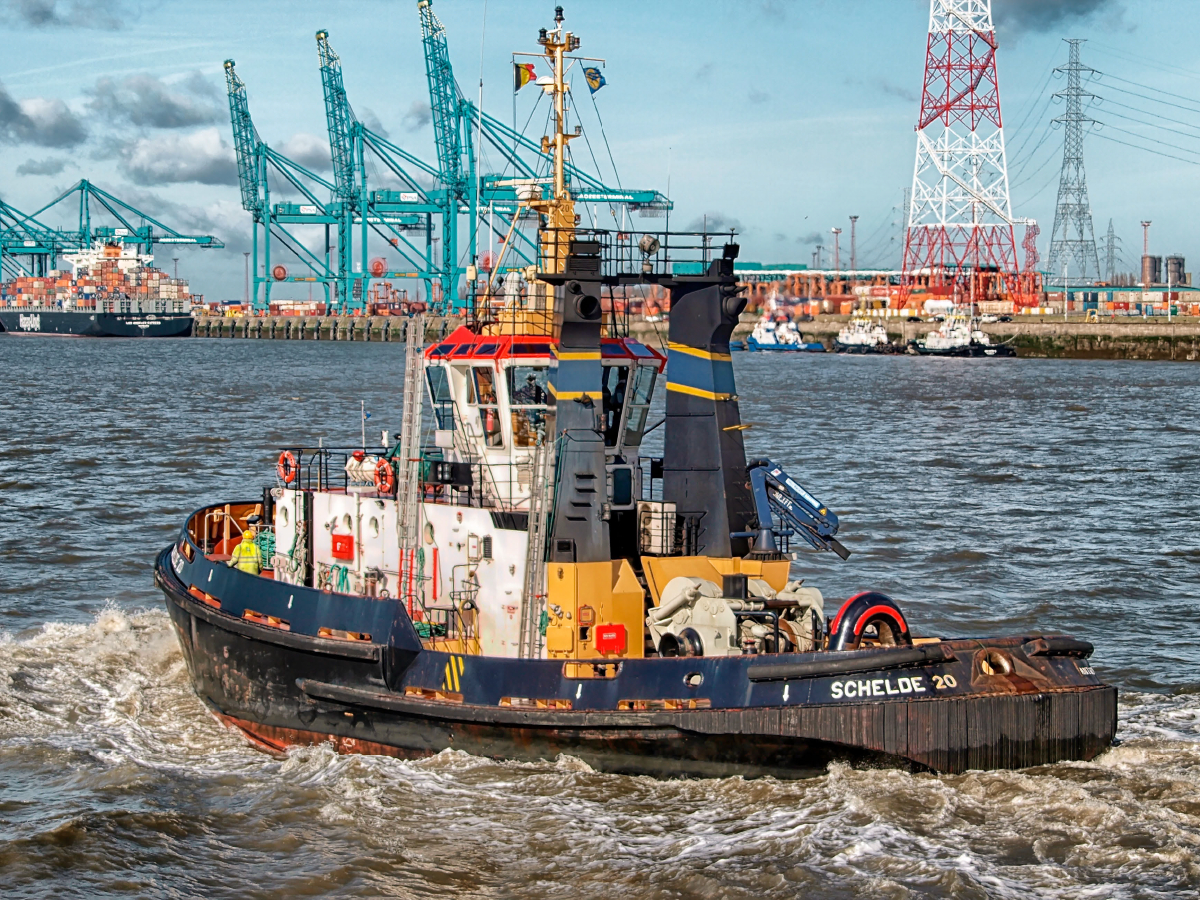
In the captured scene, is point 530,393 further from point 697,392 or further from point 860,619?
point 860,619

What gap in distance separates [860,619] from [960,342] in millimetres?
96063

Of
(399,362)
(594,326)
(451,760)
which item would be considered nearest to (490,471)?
(594,326)

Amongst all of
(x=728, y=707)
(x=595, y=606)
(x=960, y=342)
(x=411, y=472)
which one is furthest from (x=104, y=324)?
(x=728, y=707)

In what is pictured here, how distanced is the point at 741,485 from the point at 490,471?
2519mm

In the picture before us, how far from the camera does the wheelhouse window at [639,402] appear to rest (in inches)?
519

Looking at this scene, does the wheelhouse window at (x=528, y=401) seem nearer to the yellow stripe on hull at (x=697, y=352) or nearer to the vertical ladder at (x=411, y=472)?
the vertical ladder at (x=411, y=472)

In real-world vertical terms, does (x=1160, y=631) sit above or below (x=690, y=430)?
below

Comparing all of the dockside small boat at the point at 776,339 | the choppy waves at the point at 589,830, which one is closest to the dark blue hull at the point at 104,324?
the dockside small boat at the point at 776,339

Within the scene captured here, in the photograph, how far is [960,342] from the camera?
339ft

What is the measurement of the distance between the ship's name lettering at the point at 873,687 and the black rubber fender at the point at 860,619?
1.63 feet

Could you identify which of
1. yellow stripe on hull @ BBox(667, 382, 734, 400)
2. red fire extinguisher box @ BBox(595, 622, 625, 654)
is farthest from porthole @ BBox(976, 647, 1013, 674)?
yellow stripe on hull @ BBox(667, 382, 734, 400)

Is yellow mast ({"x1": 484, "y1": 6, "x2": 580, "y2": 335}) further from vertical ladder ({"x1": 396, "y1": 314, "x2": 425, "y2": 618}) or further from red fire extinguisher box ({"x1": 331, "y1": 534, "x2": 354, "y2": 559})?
red fire extinguisher box ({"x1": 331, "y1": 534, "x2": 354, "y2": 559})

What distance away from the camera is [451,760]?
12156 millimetres

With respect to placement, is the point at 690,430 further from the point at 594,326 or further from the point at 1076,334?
the point at 1076,334
